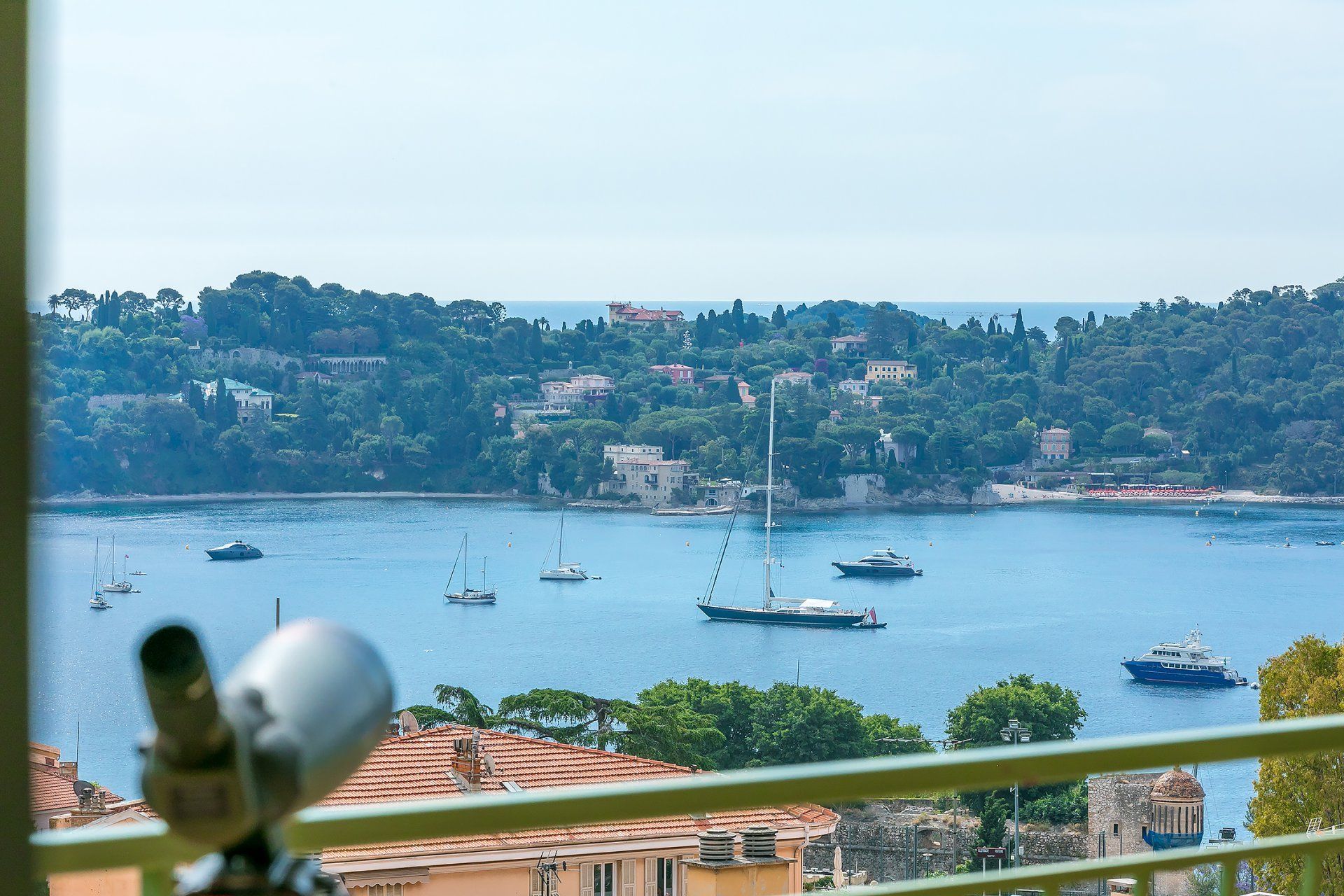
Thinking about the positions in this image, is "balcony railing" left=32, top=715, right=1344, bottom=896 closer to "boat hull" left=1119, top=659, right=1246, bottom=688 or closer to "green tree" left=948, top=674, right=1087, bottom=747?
"green tree" left=948, top=674, right=1087, bottom=747

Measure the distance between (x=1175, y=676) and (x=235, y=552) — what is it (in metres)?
22.5

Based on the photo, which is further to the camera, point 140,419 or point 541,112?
point 541,112

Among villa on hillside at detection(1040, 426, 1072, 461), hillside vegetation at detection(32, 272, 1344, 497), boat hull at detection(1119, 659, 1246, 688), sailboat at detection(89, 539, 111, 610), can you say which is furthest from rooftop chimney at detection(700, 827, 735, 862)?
villa on hillside at detection(1040, 426, 1072, 461)

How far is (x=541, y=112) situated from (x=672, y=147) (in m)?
4.50

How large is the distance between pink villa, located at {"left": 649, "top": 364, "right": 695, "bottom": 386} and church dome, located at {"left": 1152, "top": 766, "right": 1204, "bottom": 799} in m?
33.5

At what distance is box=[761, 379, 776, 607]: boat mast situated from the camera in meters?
32.4

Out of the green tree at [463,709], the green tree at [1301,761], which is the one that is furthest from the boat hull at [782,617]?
the green tree at [1301,761]

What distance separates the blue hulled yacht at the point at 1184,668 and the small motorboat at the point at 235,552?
21372mm

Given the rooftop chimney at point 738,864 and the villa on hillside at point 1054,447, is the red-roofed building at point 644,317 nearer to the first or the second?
the villa on hillside at point 1054,447

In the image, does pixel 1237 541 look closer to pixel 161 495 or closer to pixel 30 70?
pixel 161 495

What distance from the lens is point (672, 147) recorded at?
44938mm

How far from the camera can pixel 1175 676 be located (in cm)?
2783

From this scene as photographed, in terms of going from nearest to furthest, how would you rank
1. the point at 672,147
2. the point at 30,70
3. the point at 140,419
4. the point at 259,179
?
1. the point at 30,70
2. the point at 140,419
3. the point at 672,147
4. the point at 259,179

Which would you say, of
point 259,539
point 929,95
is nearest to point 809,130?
point 929,95
